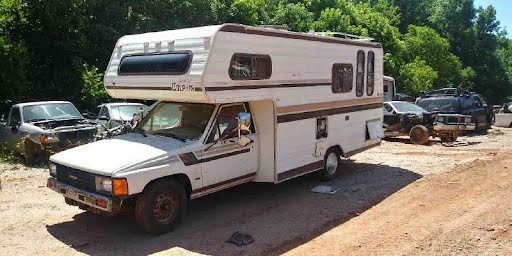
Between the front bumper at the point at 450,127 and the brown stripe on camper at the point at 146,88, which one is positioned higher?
the brown stripe on camper at the point at 146,88

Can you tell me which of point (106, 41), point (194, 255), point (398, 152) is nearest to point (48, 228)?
point (194, 255)

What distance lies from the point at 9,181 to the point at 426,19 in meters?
50.5

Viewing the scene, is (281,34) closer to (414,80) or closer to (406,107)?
(406,107)

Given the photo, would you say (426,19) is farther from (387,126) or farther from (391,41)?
(387,126)

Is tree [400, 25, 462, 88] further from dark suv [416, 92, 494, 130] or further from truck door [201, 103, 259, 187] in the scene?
truck door [201, 103, 259, 187]

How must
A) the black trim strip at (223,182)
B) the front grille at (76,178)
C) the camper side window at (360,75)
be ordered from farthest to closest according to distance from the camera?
the camper side window at (360,75) < the black trim strip at (223,182) < the front grille at (76,178)

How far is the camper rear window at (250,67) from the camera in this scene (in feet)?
23.7

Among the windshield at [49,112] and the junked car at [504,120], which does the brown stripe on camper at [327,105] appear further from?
the junked car at [504,120]

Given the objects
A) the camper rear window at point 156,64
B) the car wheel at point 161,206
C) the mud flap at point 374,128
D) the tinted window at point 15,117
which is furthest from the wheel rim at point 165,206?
the tinted window at point 15,117

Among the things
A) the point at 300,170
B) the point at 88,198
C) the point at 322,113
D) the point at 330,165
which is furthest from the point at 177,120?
the point at 330,165

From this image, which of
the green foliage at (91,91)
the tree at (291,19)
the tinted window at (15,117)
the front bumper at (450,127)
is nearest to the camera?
the tinted window at (15,117)

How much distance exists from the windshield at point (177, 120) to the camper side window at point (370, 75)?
4.78 metres

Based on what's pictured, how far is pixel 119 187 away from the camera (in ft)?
20.2

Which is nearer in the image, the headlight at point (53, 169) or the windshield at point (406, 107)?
the headlight at point (53, 169)
